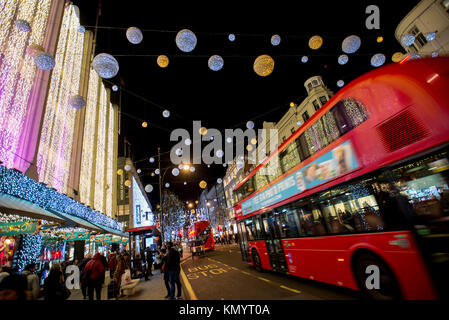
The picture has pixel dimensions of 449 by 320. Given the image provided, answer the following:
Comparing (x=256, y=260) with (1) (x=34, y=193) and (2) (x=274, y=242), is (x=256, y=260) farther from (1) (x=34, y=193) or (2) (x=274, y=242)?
(1) (x=34, y=193)

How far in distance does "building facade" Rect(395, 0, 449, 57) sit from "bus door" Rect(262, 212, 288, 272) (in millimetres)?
21456

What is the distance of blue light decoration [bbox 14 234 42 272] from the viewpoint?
25.7 feet

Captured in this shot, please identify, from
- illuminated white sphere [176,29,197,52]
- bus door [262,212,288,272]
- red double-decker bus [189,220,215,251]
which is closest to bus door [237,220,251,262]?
bus door [262,212,288,272]

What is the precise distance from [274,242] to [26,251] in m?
10.4

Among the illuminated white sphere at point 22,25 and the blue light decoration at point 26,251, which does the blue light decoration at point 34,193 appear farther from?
the illuminated white sphere at point 22,25

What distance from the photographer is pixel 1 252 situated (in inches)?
464

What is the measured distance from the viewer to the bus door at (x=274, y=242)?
7.93 metres

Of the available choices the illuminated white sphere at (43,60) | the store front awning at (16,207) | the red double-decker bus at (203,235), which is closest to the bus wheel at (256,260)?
the store front awning at (16,207)

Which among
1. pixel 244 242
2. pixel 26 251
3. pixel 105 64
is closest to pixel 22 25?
pixel 105 64

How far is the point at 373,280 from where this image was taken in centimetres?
438
